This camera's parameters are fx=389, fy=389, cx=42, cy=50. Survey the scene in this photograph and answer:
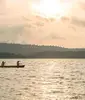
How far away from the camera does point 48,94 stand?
211 feet

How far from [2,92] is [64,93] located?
1050 centimetres

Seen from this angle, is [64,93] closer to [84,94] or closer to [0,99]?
[84,94]

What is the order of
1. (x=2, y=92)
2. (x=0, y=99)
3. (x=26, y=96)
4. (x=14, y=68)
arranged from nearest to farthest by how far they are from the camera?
(x=0, y=99), (x=26, y=96), (x=2, y=92), (x=14, y=68)

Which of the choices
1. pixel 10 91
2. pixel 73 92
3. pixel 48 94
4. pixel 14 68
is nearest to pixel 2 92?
pixel 10 91

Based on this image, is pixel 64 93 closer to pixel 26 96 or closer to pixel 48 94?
pixel 48 94

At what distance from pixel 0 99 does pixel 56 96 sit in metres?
9.59

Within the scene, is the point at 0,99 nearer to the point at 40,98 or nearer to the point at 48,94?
the point at 40,98

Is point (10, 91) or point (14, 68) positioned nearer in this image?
point (10, 91)

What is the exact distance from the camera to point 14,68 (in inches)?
5979

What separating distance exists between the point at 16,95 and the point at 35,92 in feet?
19.2

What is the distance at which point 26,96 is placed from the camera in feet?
→ 201

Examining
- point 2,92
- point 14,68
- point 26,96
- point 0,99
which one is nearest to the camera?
point 0,99

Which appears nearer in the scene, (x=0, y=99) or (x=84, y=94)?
(x=0, y=99)

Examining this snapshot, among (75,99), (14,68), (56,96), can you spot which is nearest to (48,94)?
(56,96)
